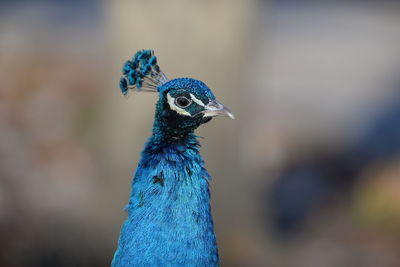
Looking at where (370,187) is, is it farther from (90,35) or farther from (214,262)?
(90,35)

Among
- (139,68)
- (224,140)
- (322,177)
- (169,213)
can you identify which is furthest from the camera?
(322,177)

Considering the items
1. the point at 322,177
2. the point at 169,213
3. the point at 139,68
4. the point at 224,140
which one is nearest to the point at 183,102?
the point at 139,68

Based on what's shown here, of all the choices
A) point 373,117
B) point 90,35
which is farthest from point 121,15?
point 90,35

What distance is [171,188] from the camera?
2.36m

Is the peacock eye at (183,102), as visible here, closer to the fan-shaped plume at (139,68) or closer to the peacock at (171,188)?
the peacock at (171,188)

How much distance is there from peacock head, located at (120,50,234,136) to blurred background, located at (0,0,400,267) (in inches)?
71.2

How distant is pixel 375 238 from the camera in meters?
5.20

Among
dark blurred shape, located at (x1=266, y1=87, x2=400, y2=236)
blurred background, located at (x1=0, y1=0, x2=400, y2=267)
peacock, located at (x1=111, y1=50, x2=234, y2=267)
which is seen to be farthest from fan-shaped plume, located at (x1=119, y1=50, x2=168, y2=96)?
dark blurred shape, located at (x1=266, y1=87, x2=400, y2=236)

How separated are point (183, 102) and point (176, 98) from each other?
0.02 metres

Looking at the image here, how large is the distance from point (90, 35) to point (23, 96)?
3.29m

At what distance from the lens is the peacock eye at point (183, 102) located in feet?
7.80

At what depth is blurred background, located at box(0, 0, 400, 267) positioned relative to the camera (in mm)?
4371

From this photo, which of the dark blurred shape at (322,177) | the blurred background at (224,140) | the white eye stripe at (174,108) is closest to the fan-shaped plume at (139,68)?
the white eye stripe at (174,108)

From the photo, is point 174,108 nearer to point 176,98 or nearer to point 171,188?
point 176,98
